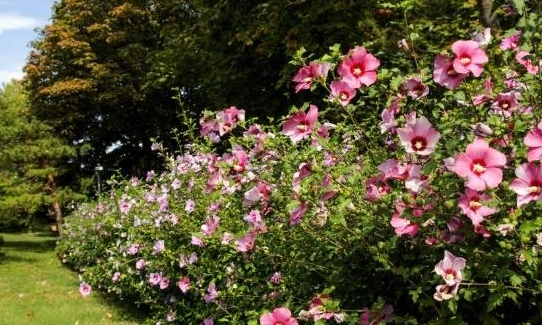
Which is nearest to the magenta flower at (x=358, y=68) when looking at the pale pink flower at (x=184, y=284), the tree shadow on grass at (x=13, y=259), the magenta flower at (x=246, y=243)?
the magenta flower at (x=246, y=243)

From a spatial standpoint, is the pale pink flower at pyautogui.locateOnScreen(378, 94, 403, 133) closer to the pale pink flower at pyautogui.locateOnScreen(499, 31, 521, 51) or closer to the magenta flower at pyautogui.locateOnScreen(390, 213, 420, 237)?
the magenta flower at pyautogui.locateOnScreen(390, 213, 420, 237)

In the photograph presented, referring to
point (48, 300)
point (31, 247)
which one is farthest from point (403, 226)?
point (31, 247)

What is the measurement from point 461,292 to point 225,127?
140cm

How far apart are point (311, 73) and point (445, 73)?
559 millimetres

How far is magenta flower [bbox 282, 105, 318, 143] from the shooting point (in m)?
2.41

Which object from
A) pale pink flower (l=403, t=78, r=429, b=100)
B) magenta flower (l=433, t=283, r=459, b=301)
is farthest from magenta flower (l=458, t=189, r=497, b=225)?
pale pink flower (l=403, t=78, r=429, b=100)

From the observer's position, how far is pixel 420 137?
2053 millimetres

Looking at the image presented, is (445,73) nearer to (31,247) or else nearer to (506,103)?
(506,103)

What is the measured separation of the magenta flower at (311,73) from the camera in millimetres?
2389

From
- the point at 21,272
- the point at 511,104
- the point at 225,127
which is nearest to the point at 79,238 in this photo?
the point at 21,272

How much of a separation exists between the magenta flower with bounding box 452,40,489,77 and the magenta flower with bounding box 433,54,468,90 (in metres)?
0.04

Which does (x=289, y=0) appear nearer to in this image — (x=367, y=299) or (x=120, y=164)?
(x=367, y=299)

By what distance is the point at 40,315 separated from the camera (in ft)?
27.5

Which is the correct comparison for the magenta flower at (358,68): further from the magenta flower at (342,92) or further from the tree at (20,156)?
the tree at (20,156)
